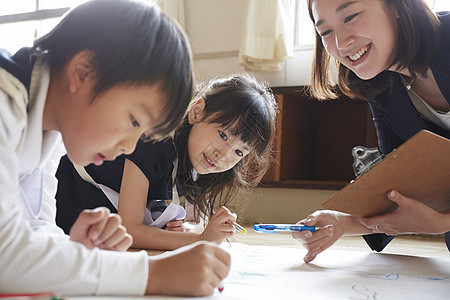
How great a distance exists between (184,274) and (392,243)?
159 centimetres

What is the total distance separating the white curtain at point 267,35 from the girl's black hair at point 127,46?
6.64ft

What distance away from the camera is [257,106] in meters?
1.21

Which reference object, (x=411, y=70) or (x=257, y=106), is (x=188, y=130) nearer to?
(x=257, y=106)

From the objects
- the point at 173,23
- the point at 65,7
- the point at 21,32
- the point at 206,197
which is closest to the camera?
the point at 173,23

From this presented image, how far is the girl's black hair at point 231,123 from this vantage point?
1.18 m

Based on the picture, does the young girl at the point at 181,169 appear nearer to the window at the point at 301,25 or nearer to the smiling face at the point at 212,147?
the smiling face at the point at 212,147

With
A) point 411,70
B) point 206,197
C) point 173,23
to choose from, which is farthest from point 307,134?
point 173,23

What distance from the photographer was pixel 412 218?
96cm

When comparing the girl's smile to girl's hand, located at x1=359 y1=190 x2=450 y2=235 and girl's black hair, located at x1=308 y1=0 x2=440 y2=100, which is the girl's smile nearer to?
girl's black hair, located at x1=308 y1=0 x2=440 y2=100

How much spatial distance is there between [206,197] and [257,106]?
0.30 metres

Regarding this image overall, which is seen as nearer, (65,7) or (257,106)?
(257,106)

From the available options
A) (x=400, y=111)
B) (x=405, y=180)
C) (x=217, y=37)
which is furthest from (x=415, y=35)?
(x=217, y=37)

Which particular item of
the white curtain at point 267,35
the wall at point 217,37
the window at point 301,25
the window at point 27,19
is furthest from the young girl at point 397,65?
the window at point 27,19

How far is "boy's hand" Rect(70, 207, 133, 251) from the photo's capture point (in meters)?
0.60
